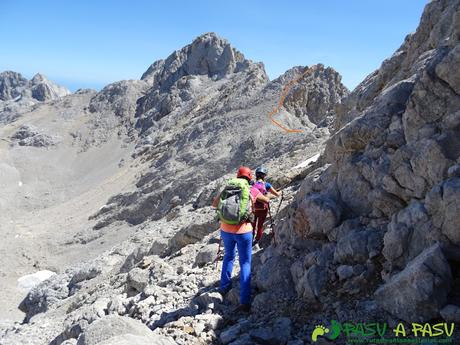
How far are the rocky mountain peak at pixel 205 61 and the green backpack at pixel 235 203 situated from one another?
202 ft

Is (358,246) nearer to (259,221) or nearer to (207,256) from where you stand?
(259,221)

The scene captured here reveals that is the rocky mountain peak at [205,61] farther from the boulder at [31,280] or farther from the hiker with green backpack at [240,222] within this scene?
the hiker with green backpack at [240,222]

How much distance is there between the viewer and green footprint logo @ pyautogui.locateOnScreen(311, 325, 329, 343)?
21.3ft

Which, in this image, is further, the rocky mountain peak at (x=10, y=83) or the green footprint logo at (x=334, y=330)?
the rocky mountain peak at (x=10, y=83)

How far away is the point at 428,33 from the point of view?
12.9m

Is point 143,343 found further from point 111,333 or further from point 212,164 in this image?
point 212,164

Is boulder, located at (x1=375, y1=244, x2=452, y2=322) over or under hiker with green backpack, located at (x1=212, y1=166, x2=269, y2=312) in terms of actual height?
under

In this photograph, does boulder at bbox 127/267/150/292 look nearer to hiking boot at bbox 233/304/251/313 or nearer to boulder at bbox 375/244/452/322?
hiking boot at bbox 233/304/251/313

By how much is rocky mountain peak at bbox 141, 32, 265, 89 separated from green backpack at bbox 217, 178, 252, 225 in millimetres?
61575

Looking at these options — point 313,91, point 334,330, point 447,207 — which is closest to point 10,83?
point 313,91

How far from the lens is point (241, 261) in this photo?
27.1ft

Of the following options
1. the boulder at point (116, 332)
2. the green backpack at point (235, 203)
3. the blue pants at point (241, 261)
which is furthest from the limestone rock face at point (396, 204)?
the boulder at point (116, 332)

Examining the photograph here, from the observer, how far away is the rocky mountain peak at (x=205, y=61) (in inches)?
2751

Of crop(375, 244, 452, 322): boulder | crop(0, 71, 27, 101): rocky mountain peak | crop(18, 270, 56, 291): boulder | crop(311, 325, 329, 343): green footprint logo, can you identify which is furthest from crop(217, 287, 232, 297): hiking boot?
crop(0, 71, 27, 101): rocky mountain peak
